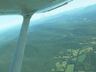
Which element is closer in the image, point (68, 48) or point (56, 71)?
point (56, 71)

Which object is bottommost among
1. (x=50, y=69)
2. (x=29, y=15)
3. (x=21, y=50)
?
(x=50, y=69)

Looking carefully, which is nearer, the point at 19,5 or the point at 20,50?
the point at 19,5

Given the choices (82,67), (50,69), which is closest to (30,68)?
(50,69)

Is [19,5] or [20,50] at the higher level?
[19,5]

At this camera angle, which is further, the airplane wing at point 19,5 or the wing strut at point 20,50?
the wing strut at point 20,50

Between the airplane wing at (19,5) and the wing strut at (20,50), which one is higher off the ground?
the airplane wing at (19,5)

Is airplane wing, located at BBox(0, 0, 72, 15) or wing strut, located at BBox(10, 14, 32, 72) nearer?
airplane wing, located at BBox(0, 0, 72, 15)

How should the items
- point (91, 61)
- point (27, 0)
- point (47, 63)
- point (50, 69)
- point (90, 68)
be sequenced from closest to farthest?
point (27, 0) → point (90, 68) → point (91, 61) → point (50, 69) → point (47, 63)

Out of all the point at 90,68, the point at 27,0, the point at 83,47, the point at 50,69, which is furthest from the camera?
the point at 83,47

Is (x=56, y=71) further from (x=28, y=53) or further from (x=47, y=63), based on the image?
(x=28, y=53)

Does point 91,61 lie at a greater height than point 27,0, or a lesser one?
lesser

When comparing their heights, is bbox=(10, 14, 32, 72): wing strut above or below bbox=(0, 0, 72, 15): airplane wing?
below
